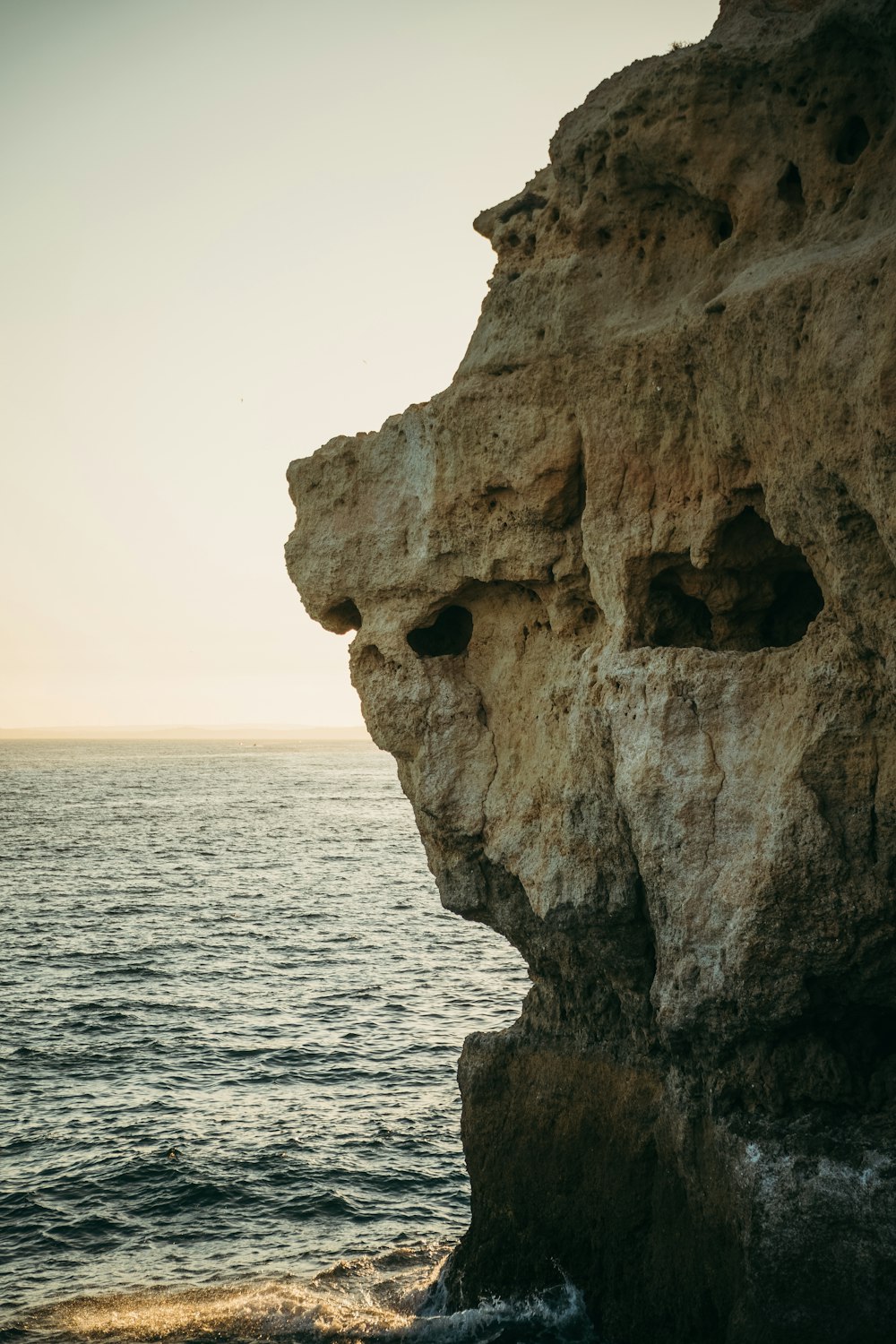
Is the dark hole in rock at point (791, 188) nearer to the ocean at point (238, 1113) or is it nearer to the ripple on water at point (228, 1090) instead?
the ocean at point (238, 1113)

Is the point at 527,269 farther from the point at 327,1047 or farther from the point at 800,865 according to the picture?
the point at 327,1047

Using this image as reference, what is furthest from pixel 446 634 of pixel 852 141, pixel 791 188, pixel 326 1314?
pixel 326 1314

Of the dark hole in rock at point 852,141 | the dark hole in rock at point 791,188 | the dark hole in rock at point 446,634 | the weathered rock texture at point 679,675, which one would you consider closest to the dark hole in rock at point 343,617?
the weathered rock texture at point 679,675

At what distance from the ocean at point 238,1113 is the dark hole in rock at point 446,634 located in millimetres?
7540

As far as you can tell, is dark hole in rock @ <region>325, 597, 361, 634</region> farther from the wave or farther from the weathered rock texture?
the wave

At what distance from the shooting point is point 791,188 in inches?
427

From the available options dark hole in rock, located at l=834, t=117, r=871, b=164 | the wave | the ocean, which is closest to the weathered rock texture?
dark hole in rock, located at l=834, t=117, r=871, b=164

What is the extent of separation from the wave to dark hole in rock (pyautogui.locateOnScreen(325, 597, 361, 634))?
8.05 metres

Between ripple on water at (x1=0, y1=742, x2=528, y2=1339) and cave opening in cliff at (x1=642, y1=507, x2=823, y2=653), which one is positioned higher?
cave opening in cliff at (x1=642, y1=507, x2=823, y2=653)

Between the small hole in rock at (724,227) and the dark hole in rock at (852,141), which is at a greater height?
the dark hole in rock at (852,141)

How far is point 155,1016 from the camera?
25531mm

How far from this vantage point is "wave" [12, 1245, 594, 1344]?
12898mm

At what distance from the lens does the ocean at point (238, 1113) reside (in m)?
14.4

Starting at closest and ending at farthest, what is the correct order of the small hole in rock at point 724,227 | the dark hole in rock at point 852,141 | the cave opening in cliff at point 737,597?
the dark hole in rock at point 852,141, the small hole in rock at point 724,227, the cave opening in cliff at point 737,597
